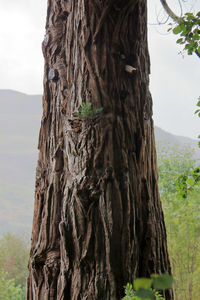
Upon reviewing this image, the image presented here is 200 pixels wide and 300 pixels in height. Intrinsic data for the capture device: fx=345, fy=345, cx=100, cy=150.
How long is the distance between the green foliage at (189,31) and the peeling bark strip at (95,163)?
0.18 metres

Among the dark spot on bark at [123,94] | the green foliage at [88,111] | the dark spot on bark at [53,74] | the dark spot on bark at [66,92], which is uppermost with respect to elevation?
the dark spot on bark at [53,74]

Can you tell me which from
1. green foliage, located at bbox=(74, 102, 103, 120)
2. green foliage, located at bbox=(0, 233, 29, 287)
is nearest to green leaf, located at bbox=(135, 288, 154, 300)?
green foliage, located at bbox=(74, 102, 103, 120)

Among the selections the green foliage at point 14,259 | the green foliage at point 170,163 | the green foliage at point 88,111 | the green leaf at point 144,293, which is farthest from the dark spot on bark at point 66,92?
the green foliage at point 14,259

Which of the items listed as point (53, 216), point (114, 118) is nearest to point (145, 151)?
point (114, 118)

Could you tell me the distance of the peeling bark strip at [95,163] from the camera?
4.47ft

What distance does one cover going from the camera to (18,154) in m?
70.2

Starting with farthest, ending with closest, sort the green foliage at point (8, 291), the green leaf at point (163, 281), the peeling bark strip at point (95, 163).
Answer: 1. the green foliage at point (8, 291)
2. the peeling bark strip at point (95, 163)
3. the green leaf at point (163, 281)

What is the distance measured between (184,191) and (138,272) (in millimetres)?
489

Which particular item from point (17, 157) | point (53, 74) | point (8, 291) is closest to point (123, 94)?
point (53, 74)

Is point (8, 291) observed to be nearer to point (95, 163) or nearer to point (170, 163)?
point (170, 163)

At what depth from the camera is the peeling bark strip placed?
136 centimetres

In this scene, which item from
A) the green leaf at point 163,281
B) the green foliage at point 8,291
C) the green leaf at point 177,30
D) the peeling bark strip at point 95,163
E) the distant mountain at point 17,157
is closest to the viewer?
the green leaf at point 163,281

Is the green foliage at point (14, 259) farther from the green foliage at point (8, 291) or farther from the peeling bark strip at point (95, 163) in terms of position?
the peeling bark strip at point (95, 163)

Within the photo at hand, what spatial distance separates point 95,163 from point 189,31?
33.4 inches
